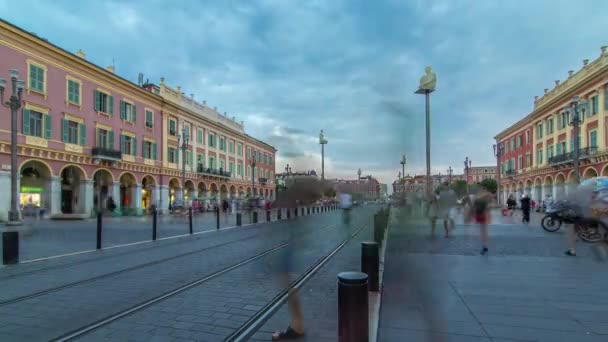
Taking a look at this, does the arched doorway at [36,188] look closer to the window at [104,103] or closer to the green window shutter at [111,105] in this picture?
A: the window at [104,103]

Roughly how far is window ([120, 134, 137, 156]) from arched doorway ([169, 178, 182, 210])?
6847 mm

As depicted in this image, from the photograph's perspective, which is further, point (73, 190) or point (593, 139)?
point (593, 139)

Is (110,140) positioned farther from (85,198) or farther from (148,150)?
(85,198)

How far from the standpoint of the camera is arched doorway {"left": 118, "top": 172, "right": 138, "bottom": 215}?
3422 cm

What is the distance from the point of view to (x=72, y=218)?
85.3 feet

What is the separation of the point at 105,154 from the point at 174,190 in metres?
12.4

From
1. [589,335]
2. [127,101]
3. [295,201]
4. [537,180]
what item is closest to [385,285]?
[589,335]

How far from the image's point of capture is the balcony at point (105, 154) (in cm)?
2900

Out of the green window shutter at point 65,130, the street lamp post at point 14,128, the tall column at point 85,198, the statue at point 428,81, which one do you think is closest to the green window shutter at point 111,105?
the green window shutter at point 65,130

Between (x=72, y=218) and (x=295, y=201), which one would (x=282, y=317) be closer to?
(x=295, y=201)

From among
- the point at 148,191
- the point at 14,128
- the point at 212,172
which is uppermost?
the point at 14,128

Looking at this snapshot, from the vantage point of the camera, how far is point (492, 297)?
202 inches

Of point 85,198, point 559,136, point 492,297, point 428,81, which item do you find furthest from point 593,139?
point 85,198

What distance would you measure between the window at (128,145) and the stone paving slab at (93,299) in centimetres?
2866
